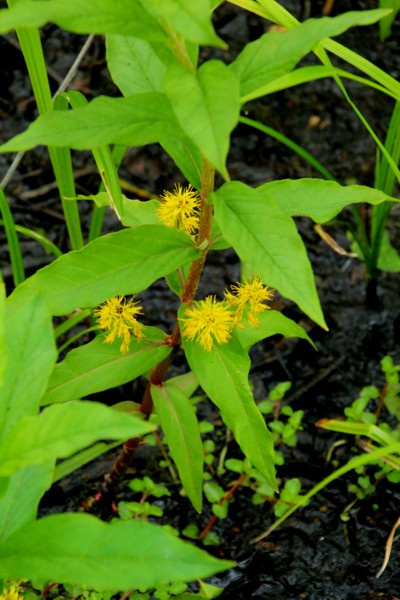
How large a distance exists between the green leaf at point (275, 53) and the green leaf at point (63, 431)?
0.49m

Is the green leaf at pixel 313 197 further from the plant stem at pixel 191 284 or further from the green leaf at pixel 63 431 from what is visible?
the green leaf at pixel 63 431

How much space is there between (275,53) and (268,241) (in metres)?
0.26

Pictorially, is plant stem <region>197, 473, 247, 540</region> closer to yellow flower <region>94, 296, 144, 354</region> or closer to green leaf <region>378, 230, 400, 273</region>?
yellow flower <region>94, 296, 144, 354</region>

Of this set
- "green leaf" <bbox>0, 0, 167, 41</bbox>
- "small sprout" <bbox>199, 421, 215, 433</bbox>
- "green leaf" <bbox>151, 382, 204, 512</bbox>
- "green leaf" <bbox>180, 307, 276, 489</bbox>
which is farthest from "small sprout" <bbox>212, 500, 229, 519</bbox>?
"green leaf" <bbox>0, 0, 167, 41</bbox>

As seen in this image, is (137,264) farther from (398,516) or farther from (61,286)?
(398,516)

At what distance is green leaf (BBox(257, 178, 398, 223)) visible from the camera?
121 centimetres

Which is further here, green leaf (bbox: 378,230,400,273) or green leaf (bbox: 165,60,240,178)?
green leaf (bbox: 378,230,400,273)

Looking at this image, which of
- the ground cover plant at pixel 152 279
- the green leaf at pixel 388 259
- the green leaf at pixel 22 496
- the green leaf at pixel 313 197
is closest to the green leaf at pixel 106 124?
the ground cover plant at pixel 152 279

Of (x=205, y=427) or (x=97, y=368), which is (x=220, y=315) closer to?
(x=97, y=368)

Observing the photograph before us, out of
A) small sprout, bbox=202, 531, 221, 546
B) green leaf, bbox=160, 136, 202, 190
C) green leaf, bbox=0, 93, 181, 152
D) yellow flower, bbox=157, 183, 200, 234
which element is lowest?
small sprout, bbox=202, 531, 221, 546

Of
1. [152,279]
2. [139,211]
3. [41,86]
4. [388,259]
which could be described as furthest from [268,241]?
[388,259]

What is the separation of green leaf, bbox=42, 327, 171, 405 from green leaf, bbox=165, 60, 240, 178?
20.7 inches

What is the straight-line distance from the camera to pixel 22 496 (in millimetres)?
1047

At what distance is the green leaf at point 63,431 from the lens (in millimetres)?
789
